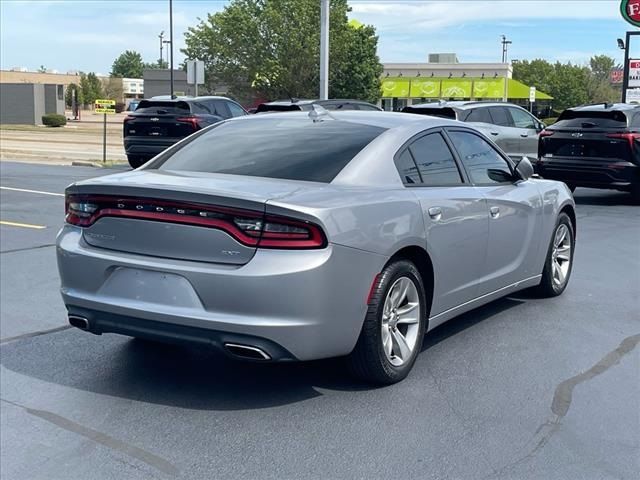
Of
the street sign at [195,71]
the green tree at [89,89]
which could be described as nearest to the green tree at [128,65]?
the green tree at [89,89]

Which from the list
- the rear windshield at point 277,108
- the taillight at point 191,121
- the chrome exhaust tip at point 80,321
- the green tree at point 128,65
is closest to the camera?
the chrome exhaust tip at point 80,321

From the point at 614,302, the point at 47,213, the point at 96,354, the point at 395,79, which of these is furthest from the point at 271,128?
the point at 395,79

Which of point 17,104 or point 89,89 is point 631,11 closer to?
point 17,104

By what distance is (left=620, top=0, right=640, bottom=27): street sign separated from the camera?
70.7 feet

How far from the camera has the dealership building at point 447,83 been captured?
60.4 meters

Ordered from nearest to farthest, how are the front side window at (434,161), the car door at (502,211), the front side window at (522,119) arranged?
the front side window at (434,161), the car door at (502,211), the front side window at (522,119)

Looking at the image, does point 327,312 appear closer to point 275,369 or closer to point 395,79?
point 275,369

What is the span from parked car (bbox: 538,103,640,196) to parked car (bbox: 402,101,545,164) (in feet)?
4.73

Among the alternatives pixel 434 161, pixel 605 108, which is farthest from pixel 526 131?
pixel 434 161

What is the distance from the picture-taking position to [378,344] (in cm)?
456

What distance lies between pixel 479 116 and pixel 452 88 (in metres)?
47.7

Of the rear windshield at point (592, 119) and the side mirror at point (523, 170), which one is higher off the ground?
the rear windshield at point (592, 119)

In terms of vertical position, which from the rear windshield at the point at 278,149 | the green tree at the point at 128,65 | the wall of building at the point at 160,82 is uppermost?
the green tree at the point at 128,65

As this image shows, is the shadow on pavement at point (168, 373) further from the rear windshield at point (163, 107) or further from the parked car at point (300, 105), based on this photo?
the rear windshield at point (163, 107)
